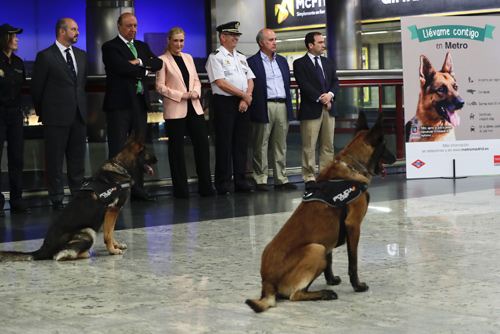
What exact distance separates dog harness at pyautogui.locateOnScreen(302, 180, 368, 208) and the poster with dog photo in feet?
19.4

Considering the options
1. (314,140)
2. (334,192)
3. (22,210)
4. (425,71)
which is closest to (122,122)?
(22,210)

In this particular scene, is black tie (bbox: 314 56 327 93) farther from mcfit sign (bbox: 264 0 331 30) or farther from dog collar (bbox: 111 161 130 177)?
mcfit sign (bbox: 264 0 331 30)

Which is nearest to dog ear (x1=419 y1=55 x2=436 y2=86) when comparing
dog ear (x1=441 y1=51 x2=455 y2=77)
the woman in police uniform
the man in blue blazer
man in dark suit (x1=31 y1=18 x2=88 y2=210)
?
dog ear (x1=441 y1=51 x2=455 y2=77)

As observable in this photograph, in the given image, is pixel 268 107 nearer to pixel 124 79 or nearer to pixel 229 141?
pixel 229 141

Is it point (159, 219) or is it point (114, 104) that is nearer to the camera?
point (159, 219)

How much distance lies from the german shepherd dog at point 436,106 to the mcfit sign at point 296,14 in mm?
14381

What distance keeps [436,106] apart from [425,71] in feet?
1.47

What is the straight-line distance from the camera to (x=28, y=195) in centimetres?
858

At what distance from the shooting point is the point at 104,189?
218 inches

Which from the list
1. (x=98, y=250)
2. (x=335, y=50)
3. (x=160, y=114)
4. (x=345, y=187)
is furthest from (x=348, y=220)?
(x=335, y=50)

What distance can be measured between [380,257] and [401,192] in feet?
12.1

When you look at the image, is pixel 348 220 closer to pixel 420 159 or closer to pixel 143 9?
pixel 420 159

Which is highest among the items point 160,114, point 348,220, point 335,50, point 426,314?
point 335,50

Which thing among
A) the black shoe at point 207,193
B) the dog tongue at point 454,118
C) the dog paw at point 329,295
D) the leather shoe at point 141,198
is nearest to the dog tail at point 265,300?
the dog paw at point 329,295
